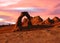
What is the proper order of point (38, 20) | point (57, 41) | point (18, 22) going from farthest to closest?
point (38, 20) → point (18, 22) → point (57, 41)

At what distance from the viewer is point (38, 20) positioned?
56.5 m

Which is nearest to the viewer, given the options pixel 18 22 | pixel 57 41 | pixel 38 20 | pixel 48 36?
pixel 57 41

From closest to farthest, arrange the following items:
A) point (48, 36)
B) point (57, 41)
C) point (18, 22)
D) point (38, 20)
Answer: point (57, 41) < point (48, 36) < point (18, 22) < point (38, 20)

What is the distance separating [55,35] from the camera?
17266mm

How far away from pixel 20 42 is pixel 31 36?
5.08ft

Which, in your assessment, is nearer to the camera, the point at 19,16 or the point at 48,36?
the point at 48,36

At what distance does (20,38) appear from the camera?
16859 millimetres

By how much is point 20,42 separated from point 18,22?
75.0 ft

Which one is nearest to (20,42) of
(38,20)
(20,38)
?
(20,38)

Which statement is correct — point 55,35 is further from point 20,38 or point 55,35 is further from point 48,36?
point 20,38

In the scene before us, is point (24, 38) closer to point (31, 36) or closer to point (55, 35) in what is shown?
point (31, 36)

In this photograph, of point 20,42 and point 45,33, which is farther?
point 45,33

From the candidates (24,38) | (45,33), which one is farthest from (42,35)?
A: (24,38)

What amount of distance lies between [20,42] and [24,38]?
37.2 inches
